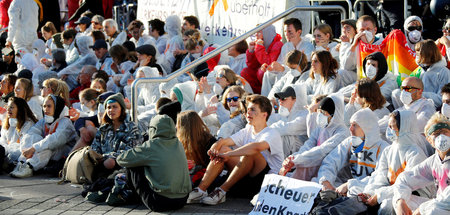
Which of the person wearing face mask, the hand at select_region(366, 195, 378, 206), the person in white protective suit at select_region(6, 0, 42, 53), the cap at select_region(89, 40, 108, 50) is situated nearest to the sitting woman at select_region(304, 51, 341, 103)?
the person wearing face mask

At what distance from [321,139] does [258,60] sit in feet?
9.77

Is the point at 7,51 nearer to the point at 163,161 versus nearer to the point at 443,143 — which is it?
the point at 163,161

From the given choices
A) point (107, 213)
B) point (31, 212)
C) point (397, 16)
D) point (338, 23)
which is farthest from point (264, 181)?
point (338, 23)

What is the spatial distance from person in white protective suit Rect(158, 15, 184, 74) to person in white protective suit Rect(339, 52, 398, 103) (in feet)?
16.4

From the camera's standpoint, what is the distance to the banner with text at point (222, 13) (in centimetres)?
1261

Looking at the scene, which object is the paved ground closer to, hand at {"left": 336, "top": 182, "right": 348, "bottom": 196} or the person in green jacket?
the person in green jacket

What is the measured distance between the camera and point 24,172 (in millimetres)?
10742

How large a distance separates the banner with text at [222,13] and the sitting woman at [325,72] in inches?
108

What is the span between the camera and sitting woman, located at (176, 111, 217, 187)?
9070 mm

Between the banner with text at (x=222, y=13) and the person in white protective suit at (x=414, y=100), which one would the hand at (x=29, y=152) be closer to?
the banner with text at (x=222, y=13)

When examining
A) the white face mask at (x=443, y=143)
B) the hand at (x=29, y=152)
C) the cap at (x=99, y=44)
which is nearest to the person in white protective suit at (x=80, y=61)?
the cap at (x=99, y=44)

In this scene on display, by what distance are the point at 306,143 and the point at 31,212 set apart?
3.08 meters

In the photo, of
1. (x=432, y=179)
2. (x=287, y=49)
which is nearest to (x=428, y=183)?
(x=432, y=179)

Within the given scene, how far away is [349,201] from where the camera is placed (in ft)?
23.5
